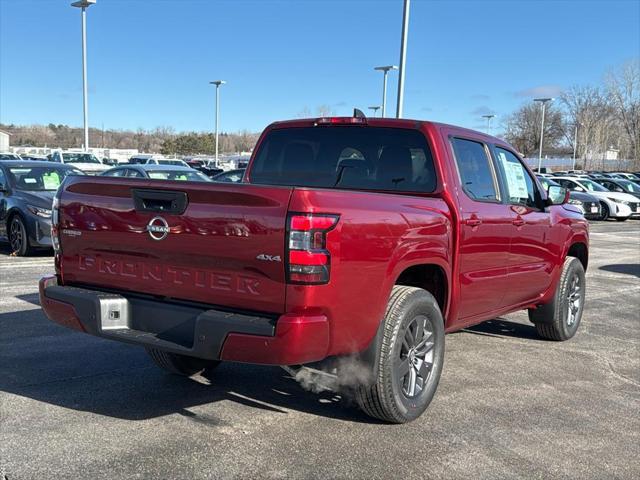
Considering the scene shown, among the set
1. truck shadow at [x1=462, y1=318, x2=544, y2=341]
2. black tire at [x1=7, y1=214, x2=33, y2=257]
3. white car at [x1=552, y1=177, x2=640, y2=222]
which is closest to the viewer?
truck shadow at [x1=462, y1=318, x2=544, y2=341]

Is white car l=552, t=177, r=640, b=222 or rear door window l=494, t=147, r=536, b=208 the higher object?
rear door window l=494, t=147, r=536, b=208

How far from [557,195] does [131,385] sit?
13.9ft

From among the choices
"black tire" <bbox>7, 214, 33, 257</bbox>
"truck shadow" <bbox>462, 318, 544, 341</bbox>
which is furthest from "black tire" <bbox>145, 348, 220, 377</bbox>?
"black tire" <bbox>7, 214, 33, 257</bbox>

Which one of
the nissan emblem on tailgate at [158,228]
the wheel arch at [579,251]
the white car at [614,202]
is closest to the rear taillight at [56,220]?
the nissan emblem on tailgate at [158,228]

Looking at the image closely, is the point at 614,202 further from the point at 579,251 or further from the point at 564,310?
the point at 564,310

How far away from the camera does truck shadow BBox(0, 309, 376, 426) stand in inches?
166

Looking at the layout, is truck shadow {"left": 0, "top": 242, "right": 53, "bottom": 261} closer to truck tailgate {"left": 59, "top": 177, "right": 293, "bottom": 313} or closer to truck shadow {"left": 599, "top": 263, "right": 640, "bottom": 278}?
truck tailgate {"left": 59, "top": 177, "right": 293, "bottom": 313}

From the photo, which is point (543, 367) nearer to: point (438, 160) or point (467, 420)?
point (467, 420)

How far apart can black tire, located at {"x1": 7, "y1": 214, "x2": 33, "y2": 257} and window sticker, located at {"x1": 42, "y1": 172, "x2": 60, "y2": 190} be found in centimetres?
86

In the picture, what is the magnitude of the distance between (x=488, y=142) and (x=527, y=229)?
81 centimetres

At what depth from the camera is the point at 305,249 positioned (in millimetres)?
3189

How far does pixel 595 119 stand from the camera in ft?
237

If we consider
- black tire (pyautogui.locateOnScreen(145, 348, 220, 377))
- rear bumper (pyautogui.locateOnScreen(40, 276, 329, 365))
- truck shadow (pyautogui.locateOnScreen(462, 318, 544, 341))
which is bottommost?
truck shadow (pyautogui.locateOnScreen(462, 318, 544, 341))

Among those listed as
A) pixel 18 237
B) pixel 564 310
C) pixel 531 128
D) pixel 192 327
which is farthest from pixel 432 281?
pixel 531 128
